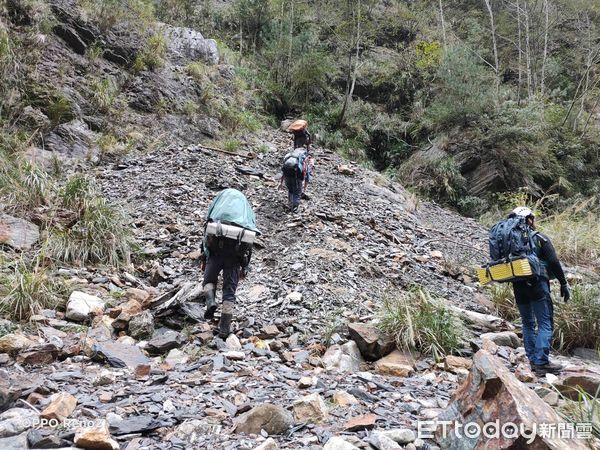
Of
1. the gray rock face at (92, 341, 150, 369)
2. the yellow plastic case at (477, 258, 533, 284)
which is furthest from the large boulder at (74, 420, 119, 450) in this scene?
the yellow plastic case at (477, 258, 533, 284)

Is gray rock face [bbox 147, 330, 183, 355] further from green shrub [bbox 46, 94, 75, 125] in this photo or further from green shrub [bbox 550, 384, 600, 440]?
green shrub [bbox 46, 94, 75, 125]

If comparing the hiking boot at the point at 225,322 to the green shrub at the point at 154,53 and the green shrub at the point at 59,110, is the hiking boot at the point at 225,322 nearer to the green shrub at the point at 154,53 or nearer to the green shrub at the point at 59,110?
the green shrub at the point at 59,110

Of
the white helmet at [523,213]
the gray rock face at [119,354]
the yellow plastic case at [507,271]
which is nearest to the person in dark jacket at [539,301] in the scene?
the white helmet at [523,213]

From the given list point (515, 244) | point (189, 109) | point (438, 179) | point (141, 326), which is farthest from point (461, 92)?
point (141, 326)

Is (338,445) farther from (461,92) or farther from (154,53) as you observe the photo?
(461,92)

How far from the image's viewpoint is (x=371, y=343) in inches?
171

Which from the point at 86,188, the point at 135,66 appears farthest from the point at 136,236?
the point at 135,66

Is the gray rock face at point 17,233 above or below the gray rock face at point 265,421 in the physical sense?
above

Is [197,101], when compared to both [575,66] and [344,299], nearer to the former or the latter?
[344,299]

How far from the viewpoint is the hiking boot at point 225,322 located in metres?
4.50

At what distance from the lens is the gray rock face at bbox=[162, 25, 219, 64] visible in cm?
1441

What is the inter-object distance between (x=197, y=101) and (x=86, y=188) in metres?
7.11

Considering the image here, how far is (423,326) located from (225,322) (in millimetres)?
2147

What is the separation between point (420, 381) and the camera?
12.3 ft
